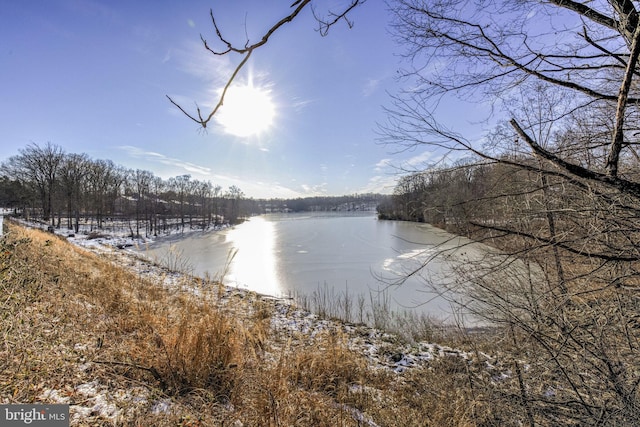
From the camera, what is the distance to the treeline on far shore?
27.1m

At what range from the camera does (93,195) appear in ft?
102

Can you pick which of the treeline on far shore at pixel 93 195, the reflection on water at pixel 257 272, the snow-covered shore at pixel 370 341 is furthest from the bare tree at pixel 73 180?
the snow-covered shore at pixel 370 341

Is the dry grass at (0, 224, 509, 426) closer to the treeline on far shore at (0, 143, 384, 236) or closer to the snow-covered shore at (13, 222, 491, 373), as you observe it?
the snow-covered shore at (13, 222, 491, 373)

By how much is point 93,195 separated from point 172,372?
132ft

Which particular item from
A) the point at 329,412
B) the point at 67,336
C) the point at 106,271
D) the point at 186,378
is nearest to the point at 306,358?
the point at 329,412

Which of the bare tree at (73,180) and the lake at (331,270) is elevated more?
the bare tree at (73,180)

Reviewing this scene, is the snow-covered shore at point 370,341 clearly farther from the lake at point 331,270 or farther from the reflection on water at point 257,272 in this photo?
the reflection on water at point 257,272

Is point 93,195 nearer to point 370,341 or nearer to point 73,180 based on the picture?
point 73,180

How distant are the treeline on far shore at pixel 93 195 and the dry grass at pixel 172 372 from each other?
101 ft

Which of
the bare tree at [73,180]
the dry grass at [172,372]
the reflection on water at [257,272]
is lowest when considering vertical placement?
the reflection on water at [257,272]

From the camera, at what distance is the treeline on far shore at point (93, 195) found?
89.0 feet

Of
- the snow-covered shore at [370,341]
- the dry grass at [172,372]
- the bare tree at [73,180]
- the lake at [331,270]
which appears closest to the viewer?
the dry grass at [172,372]

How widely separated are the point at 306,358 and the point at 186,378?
1.35 metres

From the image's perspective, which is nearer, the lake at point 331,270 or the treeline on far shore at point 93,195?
the lake at point 331,270
